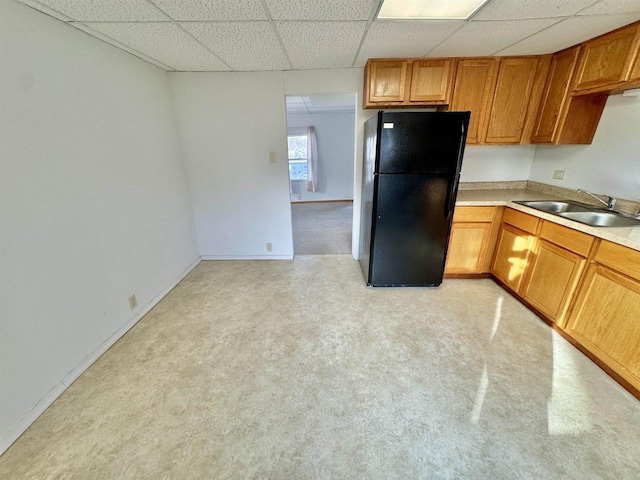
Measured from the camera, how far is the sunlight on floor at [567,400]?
137cm

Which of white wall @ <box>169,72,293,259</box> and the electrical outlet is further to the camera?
white wall @ <box>169,72,293,259</box>

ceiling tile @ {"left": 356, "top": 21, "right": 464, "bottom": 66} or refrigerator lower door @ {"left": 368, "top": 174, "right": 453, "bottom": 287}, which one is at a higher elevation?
ceiling tile @ {"left": 356, "top": 21, "right": 464, "bottom": 66}

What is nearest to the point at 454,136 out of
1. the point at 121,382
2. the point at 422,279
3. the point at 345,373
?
the point at 422,279

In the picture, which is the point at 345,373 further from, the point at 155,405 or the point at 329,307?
the point at 155,405

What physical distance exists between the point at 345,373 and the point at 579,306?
5.76 feet

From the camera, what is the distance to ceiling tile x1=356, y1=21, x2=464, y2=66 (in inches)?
69.3

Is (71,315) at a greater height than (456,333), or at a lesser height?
greater

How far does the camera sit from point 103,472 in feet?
3.96

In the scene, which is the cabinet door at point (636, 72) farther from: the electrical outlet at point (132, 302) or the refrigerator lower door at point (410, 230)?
the electrical outlet at point (132, 302)

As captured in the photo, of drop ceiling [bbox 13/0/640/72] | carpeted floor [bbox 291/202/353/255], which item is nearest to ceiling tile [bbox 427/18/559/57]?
drop ceiling [bbox 13/0/640/72]

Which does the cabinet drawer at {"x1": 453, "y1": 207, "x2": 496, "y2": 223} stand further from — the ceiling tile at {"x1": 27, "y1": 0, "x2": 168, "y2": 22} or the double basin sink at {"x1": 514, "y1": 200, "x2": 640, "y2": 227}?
the ceiling tile at {"x1": 27, "y1": 0, "x2": 168, "y2": 22}

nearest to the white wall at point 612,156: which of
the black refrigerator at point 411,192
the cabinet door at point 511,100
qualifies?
the cabinet door at point 511,100

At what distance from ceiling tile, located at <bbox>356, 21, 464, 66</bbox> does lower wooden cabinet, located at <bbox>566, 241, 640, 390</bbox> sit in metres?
1.83

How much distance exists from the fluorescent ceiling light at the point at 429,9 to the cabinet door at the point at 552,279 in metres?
1.79
